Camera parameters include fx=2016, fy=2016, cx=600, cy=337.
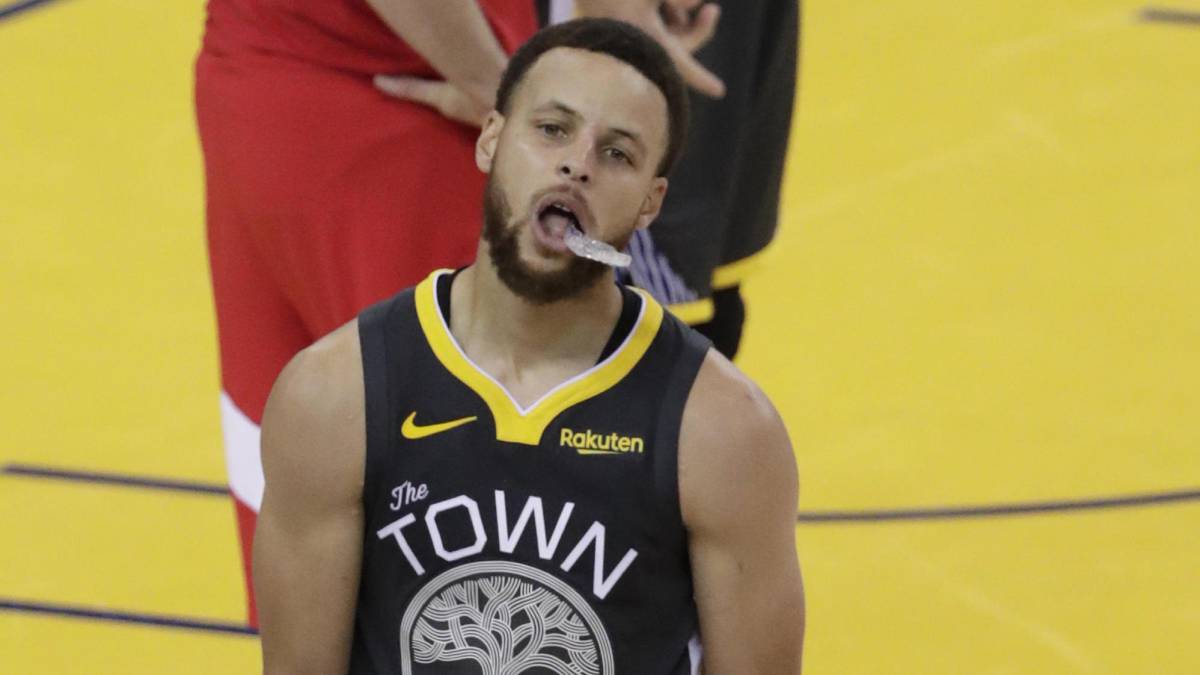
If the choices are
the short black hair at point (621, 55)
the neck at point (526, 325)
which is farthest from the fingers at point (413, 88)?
the neck at point (526, 325)

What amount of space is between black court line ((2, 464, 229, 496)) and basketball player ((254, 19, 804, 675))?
Result: 220 cm

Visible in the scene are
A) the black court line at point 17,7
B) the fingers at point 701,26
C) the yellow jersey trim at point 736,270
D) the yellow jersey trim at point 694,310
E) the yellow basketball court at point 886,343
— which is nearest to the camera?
the fingers at point 701,26

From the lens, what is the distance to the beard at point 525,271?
219 centimetres

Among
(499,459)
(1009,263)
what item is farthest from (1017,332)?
(499,459)

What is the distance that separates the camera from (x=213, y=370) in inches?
198

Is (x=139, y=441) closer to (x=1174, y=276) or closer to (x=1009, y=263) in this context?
(x=1009, y=263)

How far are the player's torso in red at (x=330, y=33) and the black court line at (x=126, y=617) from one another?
5.01ft

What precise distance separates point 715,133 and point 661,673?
4.87 feet

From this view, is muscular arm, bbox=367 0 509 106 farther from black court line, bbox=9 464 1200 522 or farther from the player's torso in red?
black court line, bbox=9 464 1200 522

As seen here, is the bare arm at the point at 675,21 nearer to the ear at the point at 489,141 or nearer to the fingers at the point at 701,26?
the fingers at the point at 701,26

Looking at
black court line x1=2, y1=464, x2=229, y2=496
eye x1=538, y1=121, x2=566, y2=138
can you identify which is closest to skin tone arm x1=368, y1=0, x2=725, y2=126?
eye x1=538, y1=121, x2=566, y2=138

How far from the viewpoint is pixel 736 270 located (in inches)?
153

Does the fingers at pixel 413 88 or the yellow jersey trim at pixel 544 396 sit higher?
the fingers at pixel 413 88

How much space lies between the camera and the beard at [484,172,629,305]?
2191 mm
